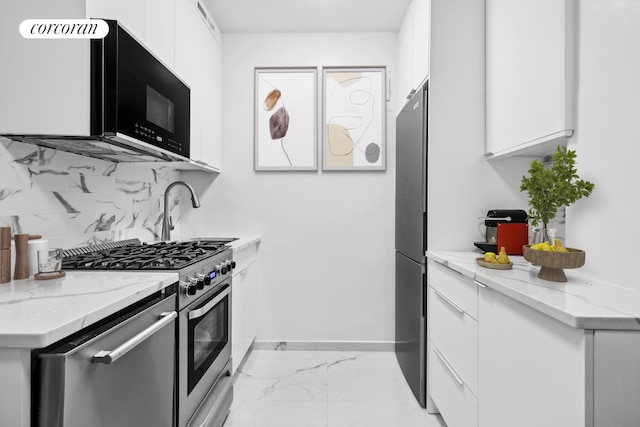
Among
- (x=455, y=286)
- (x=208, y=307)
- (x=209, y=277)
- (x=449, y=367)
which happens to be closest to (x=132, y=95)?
(x=209, y=277)

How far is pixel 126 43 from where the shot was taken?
1.31m

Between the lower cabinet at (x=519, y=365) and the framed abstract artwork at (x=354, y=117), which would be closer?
the lower cabinet at (x=519, y=365)

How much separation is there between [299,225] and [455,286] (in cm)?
148

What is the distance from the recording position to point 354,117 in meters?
2.73

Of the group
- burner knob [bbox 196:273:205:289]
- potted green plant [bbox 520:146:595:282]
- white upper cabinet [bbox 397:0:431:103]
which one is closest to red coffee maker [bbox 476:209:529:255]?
potted green plant [bbox 520:146:595:282]

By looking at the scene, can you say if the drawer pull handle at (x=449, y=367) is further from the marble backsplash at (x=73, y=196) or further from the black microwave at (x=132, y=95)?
the marble backsplash at (x=73, y=196)

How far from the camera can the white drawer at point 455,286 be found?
1.39 metres

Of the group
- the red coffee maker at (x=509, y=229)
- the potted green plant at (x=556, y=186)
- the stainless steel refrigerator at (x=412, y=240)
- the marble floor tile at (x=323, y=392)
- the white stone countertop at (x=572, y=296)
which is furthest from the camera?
the stainless steel refrigerator at (x=412, y=240)

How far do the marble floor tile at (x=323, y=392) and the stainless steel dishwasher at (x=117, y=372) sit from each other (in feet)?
2.82

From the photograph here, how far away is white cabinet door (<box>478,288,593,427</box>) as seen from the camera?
0.82m

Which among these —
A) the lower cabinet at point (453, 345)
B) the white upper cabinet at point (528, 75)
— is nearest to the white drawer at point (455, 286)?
the lower cabinet at point (453, 345)

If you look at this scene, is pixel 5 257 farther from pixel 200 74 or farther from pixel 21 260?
pixel 200 74

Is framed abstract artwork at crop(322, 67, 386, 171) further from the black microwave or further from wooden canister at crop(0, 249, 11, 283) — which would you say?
wooden canister at crop(0, 249, 11, 283)

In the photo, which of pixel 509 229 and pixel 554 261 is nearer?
pixel 554 261
